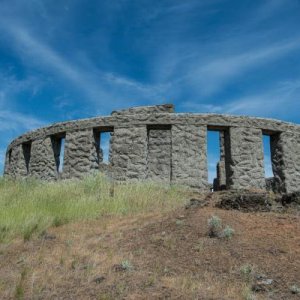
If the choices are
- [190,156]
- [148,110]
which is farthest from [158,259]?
[148,110]

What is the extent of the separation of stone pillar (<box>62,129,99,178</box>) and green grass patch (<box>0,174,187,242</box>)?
3014 millimetres

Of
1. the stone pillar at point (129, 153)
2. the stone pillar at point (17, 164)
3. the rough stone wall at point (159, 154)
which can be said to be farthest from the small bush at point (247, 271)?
the stone pillar at point (17, 164)

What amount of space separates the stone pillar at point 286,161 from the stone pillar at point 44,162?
28.7 feet

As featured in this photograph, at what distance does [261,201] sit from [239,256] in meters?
2.99

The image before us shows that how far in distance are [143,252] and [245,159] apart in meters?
9.53

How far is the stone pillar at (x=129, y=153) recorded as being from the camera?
603 inches

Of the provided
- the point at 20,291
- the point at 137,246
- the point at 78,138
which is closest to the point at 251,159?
the point at 78,138

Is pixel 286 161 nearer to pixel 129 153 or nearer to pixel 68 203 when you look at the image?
pixel 129 153

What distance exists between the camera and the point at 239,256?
19.6 ft

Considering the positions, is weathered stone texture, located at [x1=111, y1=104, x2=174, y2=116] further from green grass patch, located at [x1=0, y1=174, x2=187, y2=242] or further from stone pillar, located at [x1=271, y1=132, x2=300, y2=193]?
green grass patch, located at [x1=0, y1=174, x2=187, y2=242]

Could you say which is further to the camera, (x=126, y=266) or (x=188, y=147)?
(x=188, y=147)

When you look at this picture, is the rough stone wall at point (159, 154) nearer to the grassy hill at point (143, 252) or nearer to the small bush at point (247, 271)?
the grassy hill at point (143, 252)

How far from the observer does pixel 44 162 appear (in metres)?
17.2

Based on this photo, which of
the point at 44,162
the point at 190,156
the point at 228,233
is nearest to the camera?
the point at 228,233
